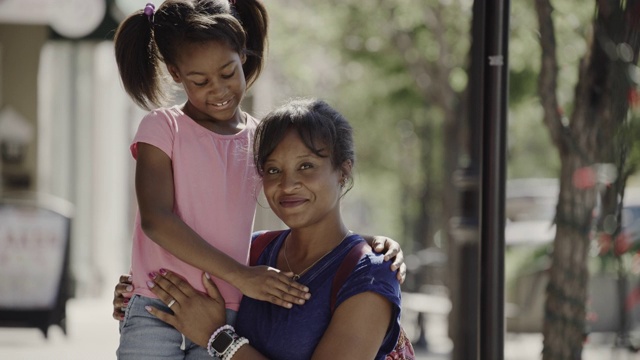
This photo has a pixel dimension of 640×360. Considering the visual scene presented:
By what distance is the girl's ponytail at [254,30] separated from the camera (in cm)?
342

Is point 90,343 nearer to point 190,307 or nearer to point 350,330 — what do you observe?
point 190,307

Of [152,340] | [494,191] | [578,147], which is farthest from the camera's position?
[578,147]

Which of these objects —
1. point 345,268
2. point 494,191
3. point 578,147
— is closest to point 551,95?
point 578,147

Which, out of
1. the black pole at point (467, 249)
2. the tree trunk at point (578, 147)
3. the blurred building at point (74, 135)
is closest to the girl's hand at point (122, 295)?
the tree trunk at point (578, 147)

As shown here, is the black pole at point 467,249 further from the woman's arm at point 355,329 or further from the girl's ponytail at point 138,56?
the woman's arm at point 355,329

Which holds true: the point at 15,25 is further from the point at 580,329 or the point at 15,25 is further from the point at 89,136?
the point at 580,329

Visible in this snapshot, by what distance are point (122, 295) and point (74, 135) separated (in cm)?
1301

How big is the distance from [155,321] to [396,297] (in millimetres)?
718

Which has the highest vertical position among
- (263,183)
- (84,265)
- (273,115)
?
(273,115)

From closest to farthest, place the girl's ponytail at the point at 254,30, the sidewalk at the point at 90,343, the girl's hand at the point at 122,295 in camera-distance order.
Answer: the girl's hand at the point at 122,295
the girl's ponytail at the point at 254,30
the sidewalk at the point at 90,343

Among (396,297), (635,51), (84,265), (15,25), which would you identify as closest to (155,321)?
(396,297)

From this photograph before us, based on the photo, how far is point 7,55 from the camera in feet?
46.0

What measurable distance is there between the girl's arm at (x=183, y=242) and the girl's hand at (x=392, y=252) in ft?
0.83

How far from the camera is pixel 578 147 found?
6.02 m
